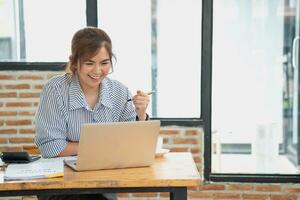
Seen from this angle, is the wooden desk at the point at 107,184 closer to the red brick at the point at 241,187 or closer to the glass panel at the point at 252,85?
the red brick at the point at 241,187

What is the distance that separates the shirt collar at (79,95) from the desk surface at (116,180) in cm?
42

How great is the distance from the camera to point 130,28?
11.1ft

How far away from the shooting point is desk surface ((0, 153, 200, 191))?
175 cm

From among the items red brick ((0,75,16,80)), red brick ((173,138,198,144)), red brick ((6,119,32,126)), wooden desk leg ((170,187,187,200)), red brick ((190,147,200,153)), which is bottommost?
red brick ((190,147,200,153))

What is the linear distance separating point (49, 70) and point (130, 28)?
65 centimetres

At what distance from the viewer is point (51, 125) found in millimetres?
2191

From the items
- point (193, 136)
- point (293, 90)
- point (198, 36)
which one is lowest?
point (193, 136)

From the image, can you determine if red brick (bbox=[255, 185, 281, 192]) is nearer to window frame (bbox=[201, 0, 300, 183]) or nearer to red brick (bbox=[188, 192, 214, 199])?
window frame (bbox=[201, 0, 300, 183])

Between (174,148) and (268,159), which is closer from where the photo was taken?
(174,148)

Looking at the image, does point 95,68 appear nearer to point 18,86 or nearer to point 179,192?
point 179,192

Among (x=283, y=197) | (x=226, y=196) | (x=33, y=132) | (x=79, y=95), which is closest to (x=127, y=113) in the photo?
(x=79, y=95)

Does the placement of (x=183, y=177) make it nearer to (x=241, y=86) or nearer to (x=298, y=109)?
(x=241, y=86)

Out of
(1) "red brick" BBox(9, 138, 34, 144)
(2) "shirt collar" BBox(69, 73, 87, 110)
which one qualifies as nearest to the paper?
(2) "shirt collar" BBox(69, 73, 87, 110)

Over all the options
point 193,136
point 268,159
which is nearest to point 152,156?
point 193,136
